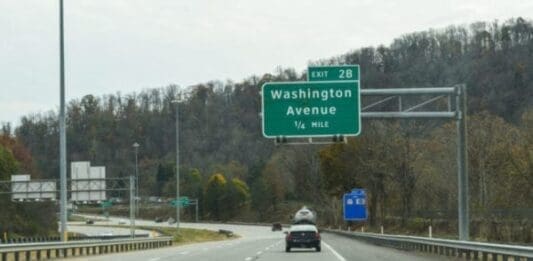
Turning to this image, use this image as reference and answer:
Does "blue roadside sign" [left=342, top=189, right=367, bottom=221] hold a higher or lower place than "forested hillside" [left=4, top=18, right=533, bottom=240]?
lower

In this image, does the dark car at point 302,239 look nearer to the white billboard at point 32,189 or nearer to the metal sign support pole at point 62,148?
the metal sign support pole at point 62,148

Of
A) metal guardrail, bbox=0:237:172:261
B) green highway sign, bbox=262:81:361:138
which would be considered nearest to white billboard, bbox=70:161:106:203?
metal guardrail, bbox=0:237:172:261

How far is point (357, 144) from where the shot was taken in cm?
7919

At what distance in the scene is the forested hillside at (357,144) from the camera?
60.4 metres

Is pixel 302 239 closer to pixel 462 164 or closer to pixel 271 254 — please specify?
pixel 271 254

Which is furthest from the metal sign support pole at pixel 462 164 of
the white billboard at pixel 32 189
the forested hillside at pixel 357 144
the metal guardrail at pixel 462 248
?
the white billboard at pixel 32 189

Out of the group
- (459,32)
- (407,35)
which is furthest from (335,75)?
(459,32)

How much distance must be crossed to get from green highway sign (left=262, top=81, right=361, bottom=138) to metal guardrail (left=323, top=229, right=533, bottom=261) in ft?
18.7

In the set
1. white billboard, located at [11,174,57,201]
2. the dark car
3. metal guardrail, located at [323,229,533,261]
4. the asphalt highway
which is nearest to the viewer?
metal guardrail, located at [323,229,533,261]

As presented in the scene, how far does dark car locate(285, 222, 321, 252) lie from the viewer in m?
37.8

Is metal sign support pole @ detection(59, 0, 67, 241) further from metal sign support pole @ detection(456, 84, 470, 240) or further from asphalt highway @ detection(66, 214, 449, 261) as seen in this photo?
metal sign support pole @ detection(456, 84, 470, 240)

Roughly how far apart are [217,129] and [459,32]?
189 feet

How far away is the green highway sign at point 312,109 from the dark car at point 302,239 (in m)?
7.40

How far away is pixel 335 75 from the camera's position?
32.3 meters
